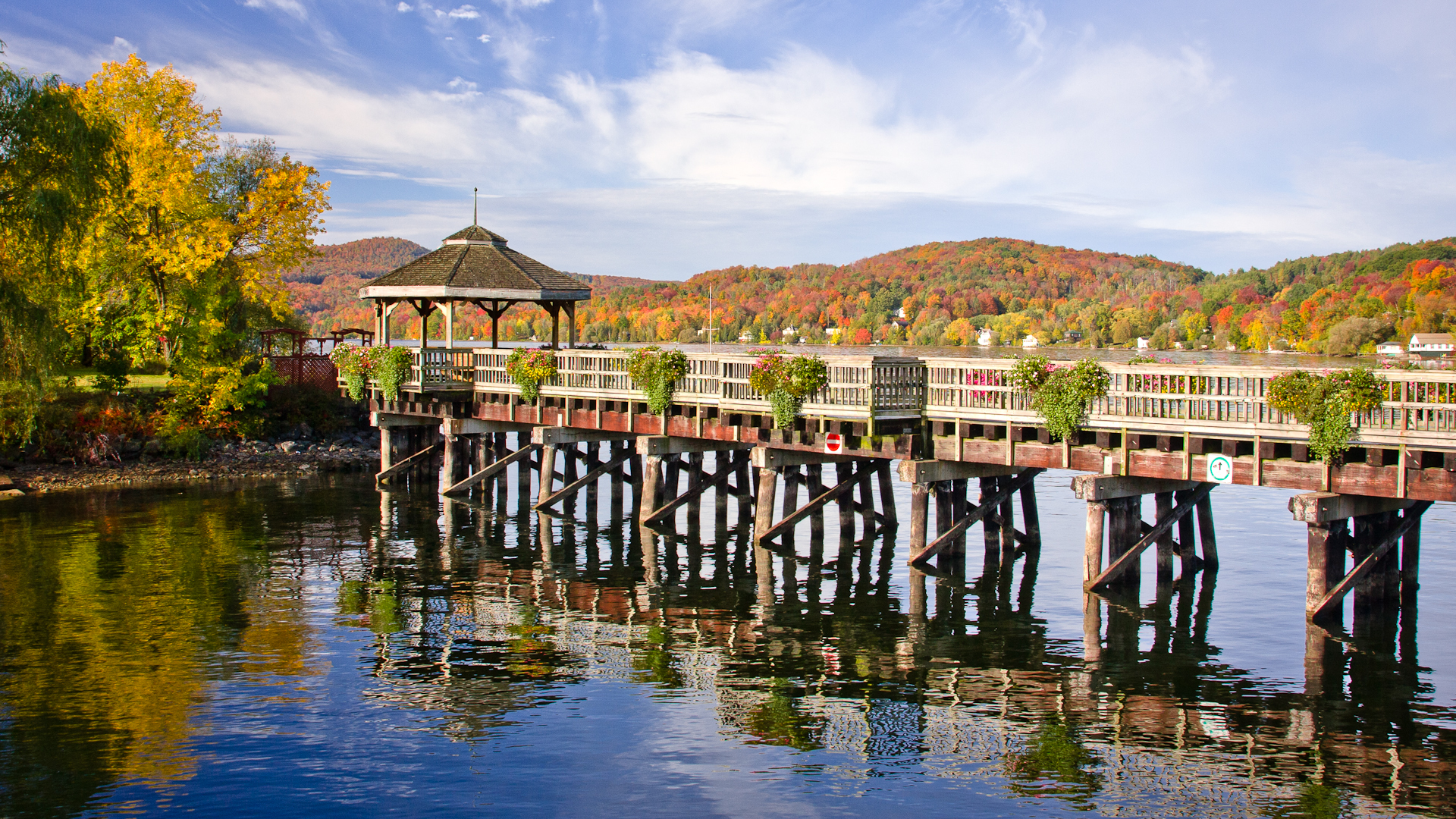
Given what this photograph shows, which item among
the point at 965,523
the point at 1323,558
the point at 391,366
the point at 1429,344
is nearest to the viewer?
the point at 1323,558

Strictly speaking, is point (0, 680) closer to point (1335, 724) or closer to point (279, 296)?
point (1335, 724)

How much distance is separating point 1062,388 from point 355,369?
71.8 feet

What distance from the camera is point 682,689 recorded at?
1591 cm

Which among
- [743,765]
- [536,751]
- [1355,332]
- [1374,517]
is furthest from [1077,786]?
[1355,332]

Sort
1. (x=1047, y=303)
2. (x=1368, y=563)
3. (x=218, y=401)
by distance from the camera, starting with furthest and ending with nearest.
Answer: (x=1047, y=303) < (x=218, y=401) < (x=1368, y=563)

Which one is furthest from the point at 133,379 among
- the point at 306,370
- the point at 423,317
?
the point at 423,317

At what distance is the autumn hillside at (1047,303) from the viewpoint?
282 ft

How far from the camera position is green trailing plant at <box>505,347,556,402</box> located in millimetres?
29344

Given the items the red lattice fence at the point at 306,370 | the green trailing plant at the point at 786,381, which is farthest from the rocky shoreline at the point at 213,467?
the green trailing plant at the point at 786,381

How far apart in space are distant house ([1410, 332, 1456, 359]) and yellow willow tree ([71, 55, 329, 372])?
209 ft

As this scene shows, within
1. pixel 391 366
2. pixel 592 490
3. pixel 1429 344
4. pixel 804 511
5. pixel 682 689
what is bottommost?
pixel 682 689

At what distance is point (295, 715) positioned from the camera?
47.9 feet

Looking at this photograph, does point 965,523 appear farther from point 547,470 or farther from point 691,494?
point 547,470

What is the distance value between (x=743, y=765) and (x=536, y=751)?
2.41 meters
